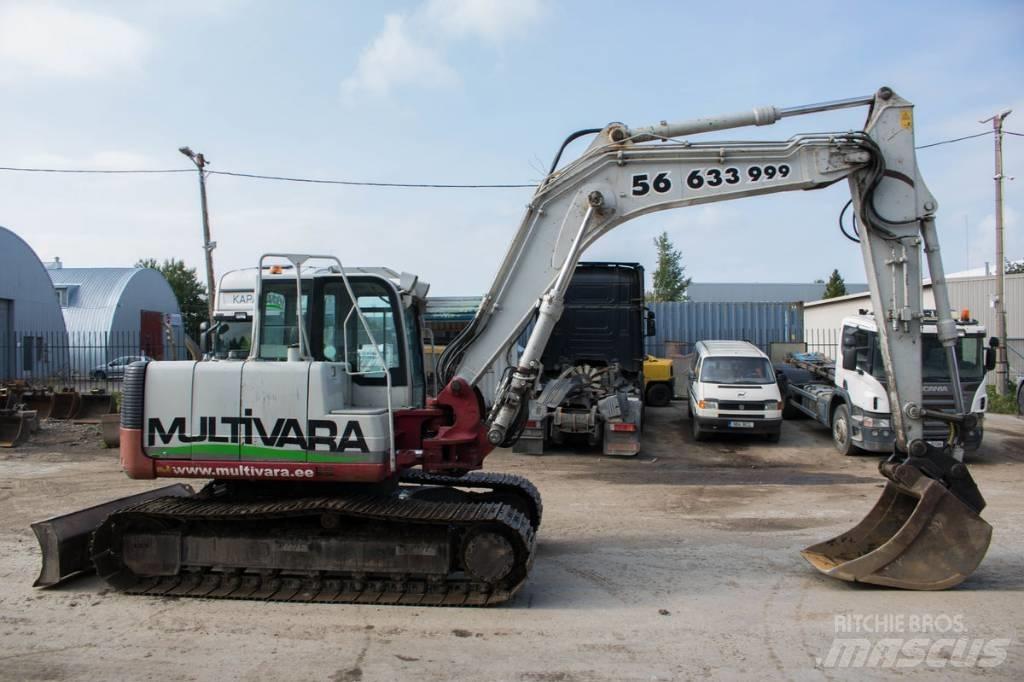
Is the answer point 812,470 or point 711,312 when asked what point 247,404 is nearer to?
point 812,470

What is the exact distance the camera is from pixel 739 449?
15.8m

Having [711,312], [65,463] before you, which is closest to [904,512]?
[65,463]

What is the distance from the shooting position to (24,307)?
29500 millimetres

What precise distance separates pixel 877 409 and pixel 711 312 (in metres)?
12.1

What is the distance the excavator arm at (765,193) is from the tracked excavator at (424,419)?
0.06ft

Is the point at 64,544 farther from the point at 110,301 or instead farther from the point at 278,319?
the point at 110,301

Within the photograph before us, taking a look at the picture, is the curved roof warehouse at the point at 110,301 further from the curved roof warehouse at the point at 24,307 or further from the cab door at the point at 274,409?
the cab door at the point at 274,409

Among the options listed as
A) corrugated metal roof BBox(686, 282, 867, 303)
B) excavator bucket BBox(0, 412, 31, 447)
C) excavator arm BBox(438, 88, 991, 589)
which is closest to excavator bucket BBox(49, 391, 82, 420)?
excavator bucket BBox(0, 412, 31, 447)

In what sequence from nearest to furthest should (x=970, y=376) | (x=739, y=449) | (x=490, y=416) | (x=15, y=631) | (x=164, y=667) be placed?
(x=164, y=667)
(x=15, y=631)
(x=490, y=416)
(x=970, y=376)
(x=739, y=449)

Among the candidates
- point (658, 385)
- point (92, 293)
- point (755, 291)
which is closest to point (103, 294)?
point (92, 293)

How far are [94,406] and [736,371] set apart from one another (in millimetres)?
14582

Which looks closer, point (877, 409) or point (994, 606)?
point (994, 606)

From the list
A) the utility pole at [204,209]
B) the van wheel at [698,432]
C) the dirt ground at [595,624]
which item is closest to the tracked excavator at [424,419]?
the dirt ground at [595,624]

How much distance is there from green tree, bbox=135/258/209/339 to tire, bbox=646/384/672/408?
132ft
